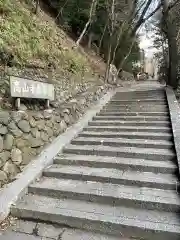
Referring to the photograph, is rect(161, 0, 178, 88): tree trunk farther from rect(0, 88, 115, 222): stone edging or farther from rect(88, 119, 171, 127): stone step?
rect(0, 88, 115, 222): stone edging

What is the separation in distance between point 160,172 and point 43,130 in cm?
228

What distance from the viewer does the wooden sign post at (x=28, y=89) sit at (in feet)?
15.2

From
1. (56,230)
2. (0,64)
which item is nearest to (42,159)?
(56,230)

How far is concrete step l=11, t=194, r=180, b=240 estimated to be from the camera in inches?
127

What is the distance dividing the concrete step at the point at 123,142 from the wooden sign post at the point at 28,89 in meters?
1.09

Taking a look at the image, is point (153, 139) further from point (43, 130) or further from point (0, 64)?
point (0, 64)

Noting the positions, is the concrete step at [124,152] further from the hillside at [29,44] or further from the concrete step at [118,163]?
the hillside at [29,44]

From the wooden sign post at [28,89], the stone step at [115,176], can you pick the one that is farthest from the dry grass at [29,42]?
the stone step at [115,176]

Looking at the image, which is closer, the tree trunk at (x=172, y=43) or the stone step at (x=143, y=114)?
the stone step at (x=143, y=114)

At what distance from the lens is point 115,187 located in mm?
4086

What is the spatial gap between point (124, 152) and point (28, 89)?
2087 mm

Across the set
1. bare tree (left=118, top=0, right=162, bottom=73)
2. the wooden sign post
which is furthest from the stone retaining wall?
bare tree (left=118, top=0, right=162, bottom=73)

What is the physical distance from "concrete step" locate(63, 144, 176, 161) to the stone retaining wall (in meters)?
0.57

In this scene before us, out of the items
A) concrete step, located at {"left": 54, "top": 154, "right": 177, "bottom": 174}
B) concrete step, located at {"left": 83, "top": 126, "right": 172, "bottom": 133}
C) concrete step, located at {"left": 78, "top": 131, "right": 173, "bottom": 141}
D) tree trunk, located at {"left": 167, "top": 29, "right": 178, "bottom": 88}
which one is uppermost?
tree trunk, located at {"left": 167, "top": 29, "right": 178, "bottom": 88}
